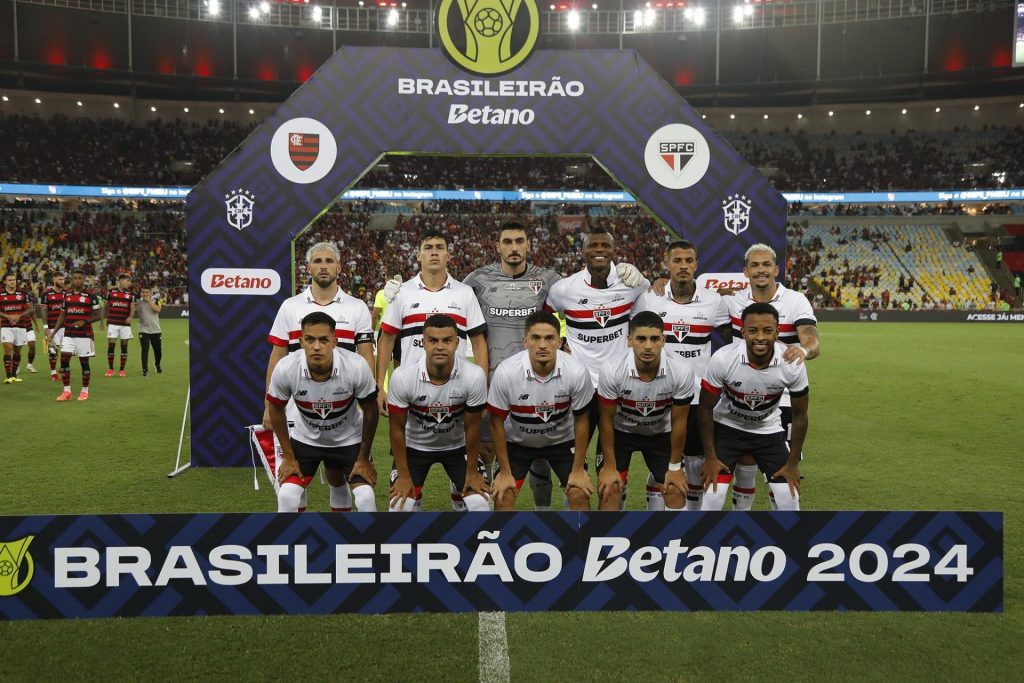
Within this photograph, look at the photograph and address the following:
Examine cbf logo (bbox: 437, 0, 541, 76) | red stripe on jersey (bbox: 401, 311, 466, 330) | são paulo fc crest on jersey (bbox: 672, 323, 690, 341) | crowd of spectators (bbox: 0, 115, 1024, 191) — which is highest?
crowd of spectators (bbox: 0, 115, 1024, 191)

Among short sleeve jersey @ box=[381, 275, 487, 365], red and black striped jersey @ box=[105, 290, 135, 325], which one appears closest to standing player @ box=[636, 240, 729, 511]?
short sleeve jersey @ box=[381, 275, 487, 365]

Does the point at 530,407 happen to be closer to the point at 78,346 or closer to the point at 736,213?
the point at 736,213

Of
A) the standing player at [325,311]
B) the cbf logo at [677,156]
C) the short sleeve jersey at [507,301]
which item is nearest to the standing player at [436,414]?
the short sleeve jersey at [507,301]

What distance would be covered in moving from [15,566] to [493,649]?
242cm

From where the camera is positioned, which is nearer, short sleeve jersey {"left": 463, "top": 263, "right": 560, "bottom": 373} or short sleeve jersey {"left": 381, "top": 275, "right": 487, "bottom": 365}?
short sleeve jersey {"left": 381, "top": 275, "right": 487, "bottom": 365}

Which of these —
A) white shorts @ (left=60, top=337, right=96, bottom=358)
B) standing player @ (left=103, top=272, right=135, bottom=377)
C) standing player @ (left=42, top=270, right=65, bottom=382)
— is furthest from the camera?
standing player @ (left=42, top=270, right=65, bottom=382)

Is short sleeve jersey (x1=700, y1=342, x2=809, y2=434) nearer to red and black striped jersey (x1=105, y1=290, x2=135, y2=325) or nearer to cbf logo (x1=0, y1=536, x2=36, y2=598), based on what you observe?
cbf logo (x1=0, y1=536, x2=36, y2=598)

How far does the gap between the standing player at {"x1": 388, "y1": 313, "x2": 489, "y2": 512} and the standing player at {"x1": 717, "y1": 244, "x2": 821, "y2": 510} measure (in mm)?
2019

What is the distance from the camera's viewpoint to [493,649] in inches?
157

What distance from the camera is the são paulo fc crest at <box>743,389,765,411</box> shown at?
4.96 metres

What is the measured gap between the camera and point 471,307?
566cm

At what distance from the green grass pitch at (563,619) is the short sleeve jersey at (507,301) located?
5.74 feet

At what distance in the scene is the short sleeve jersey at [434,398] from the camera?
4.69 meters

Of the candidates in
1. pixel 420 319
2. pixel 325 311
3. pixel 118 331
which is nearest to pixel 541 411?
pixel 420 319
